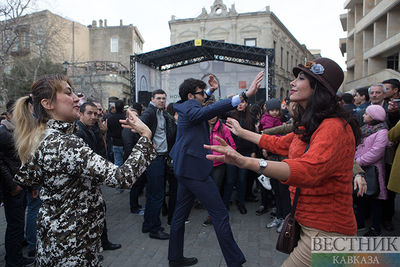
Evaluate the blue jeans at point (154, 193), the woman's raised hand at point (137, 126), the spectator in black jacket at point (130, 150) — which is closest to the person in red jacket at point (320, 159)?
the woman's raised hand at point (137, 126)

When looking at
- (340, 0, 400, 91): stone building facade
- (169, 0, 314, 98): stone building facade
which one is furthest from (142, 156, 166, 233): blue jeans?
(169, 0, 314, 98): stone building facade

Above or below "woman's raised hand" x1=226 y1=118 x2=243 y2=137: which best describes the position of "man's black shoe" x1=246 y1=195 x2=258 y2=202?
below

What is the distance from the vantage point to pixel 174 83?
22188mm

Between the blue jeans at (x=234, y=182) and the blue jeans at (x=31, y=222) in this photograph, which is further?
the blue jeans at (x=234, y=182)

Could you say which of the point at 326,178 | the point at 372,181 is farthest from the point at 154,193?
the point at 372,181

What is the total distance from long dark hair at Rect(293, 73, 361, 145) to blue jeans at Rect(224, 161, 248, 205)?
3.46 meters

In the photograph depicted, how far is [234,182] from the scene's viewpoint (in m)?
5.36

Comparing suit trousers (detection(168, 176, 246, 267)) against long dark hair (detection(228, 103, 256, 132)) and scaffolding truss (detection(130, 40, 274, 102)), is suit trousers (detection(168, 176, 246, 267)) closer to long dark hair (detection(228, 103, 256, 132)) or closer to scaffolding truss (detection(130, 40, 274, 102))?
long dark hair (detection(228, 103, 256, 132))

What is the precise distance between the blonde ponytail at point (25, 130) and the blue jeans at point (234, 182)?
3.82 metres

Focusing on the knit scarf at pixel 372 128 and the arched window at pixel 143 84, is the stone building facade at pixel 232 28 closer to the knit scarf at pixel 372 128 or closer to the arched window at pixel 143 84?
the arched window at pixel 143 84

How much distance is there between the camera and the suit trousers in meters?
3.05

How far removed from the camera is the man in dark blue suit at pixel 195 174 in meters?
3.05

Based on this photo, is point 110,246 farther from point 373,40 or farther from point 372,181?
point 373,40

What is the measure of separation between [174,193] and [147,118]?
1.42m
